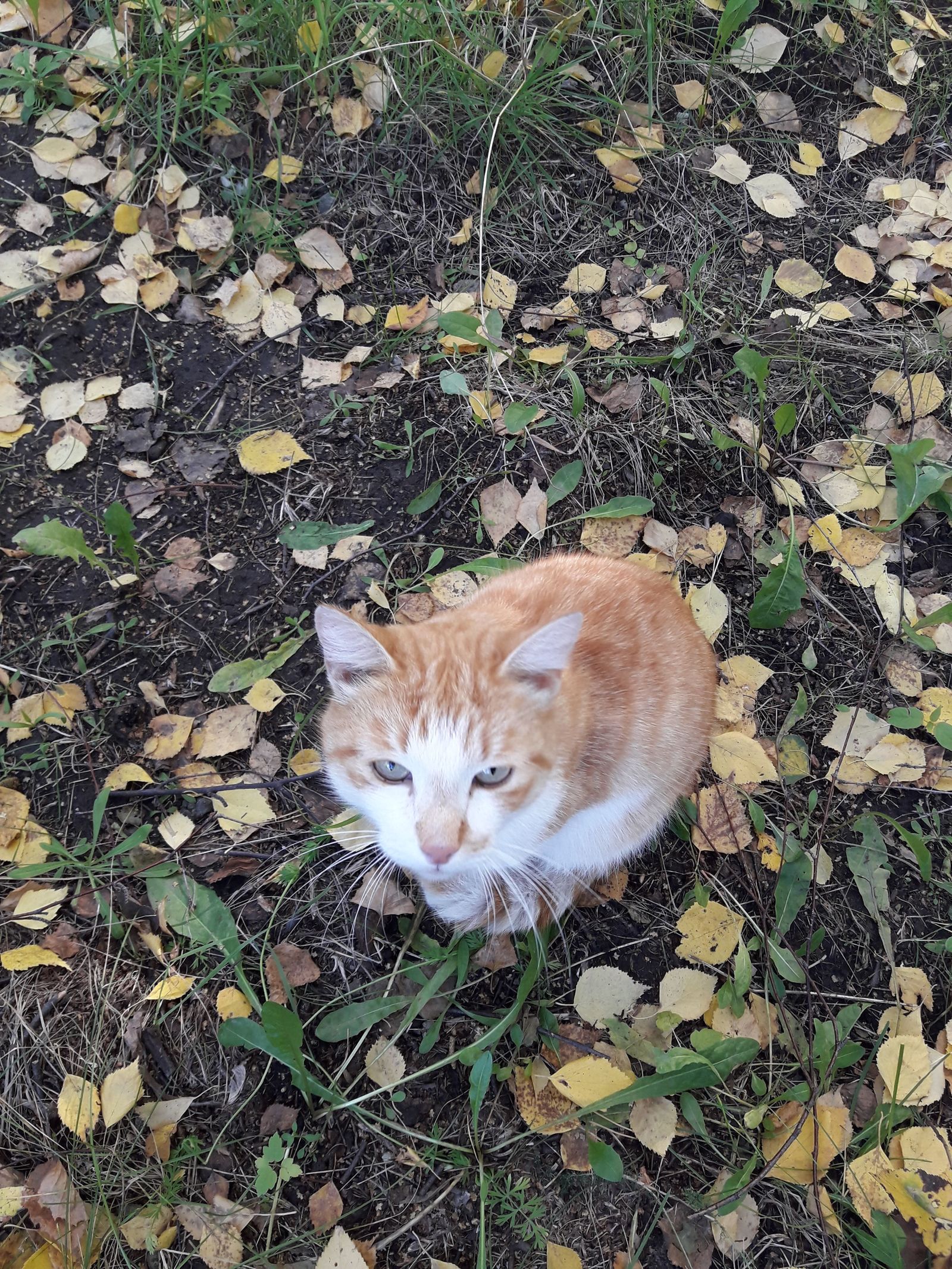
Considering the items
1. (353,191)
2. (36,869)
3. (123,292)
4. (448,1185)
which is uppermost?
(353,191)

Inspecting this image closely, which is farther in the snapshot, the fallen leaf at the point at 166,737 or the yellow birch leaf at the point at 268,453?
the yellow birch leaf at the point at 268,453

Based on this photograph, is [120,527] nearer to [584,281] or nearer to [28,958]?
[28,958]

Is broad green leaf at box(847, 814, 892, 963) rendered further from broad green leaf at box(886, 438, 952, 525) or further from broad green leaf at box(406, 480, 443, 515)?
broad green leaf at box(406, 480, 443, 515)

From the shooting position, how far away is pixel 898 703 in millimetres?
2342

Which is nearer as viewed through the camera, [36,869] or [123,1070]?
[123,1070]

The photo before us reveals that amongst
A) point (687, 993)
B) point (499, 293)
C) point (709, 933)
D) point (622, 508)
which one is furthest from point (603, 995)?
point (499, 293)

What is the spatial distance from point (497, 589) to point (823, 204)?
2.07 m

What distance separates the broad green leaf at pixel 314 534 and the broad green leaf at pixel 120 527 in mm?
402

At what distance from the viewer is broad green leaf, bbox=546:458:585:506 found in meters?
2.41

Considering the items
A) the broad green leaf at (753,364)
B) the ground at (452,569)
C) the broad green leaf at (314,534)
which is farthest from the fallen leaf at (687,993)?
the broad green leaf at (753,364)

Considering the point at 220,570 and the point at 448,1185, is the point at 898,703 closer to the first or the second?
the point at 448,1185

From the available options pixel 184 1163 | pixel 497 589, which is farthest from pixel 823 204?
pixel 184 1163

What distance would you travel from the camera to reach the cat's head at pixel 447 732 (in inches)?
59.3

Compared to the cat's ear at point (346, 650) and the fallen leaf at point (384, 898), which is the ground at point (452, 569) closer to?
the fallen leaf at point (384, 898)
